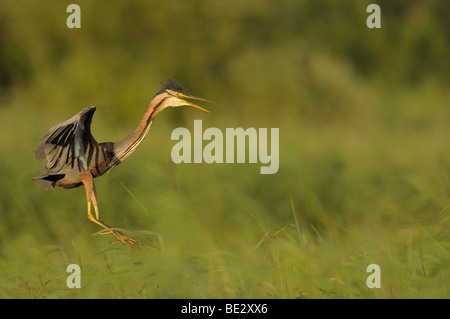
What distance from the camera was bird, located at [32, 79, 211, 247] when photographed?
93.2 inches

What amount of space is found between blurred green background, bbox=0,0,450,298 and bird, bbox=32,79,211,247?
353 mm

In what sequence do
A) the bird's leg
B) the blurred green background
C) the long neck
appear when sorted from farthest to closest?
the blurred green background
the long neck
the bird's leg

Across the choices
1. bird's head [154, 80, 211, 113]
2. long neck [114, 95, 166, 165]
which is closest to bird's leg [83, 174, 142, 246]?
long neck [114, 95, 166, 165]

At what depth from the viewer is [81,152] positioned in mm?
2381

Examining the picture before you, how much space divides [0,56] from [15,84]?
2.40ft

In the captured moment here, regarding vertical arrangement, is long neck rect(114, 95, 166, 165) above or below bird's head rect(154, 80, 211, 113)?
below

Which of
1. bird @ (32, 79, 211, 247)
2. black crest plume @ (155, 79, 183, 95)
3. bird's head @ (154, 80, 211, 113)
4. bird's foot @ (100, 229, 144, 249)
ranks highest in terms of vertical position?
black crest plume @ (155, 79, 183, 95)

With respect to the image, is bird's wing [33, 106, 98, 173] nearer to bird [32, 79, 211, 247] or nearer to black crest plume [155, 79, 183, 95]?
bird [32, 79, 211, 247]

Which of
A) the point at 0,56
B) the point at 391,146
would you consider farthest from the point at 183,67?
the point at 391,146

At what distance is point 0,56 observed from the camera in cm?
929

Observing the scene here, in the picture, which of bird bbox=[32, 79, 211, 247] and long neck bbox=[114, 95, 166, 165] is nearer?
bird bbox=[32, 79, 211, 247]

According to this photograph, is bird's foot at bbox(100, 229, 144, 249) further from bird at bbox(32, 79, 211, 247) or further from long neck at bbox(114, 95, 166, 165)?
long neck at bbox(114, 95, 166, 165)

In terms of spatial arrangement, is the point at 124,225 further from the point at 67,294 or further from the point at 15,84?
the point at 15,84

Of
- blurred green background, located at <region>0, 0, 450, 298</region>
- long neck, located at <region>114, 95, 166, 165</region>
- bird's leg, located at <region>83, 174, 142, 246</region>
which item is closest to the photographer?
bird's leg, located at <region>83, 174, 142, 246</region>
